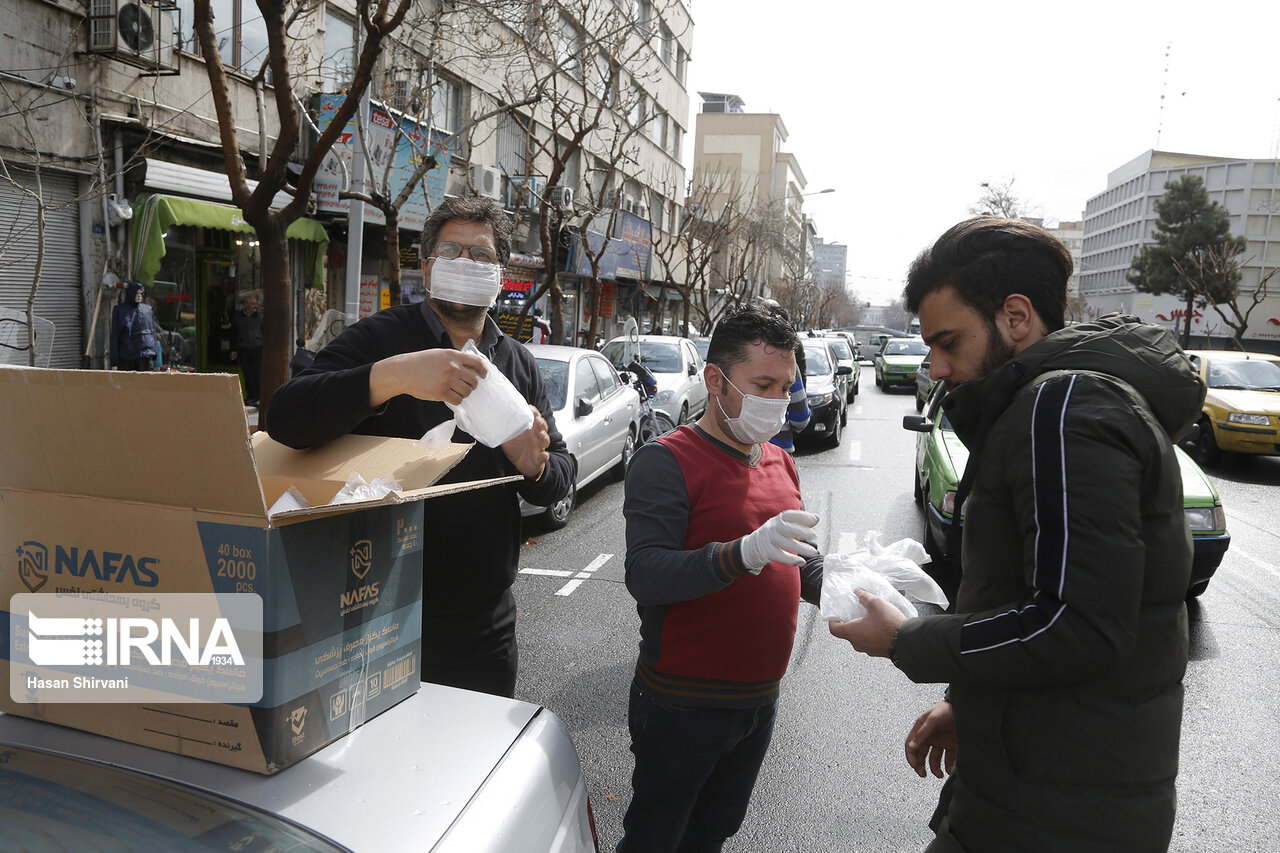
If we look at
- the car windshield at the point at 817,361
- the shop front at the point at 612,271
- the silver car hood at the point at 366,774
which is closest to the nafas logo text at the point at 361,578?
the silver car hood at the point at 366,774

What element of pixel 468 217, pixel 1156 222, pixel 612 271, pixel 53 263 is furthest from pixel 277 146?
pixel 1156 222

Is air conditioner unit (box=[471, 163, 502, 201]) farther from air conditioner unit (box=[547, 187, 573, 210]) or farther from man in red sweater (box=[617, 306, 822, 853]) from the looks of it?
man in red sweater (box=[617, 306, 822, 853])

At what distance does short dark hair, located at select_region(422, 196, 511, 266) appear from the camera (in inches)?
98.1

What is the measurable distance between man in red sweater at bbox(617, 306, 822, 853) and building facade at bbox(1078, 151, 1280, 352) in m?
50.1

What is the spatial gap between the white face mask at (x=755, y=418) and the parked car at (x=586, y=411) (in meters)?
5.23

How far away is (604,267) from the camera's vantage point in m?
27.7

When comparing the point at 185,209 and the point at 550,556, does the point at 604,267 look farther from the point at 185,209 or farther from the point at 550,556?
the point at 550,556

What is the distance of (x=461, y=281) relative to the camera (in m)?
2.41

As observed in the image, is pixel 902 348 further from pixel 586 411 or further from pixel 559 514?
pixel 559 514

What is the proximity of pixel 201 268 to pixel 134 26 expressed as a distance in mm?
3599

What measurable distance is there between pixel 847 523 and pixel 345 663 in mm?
7670

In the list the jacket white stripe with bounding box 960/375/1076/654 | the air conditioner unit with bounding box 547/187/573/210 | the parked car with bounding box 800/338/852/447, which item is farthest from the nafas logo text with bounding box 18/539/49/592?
the air conditioner unit with bounding box 547/187/573/210

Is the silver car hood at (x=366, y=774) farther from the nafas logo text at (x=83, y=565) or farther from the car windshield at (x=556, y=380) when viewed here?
the car windshield at (x=556, y=380)

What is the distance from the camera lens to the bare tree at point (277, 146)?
253 inches
